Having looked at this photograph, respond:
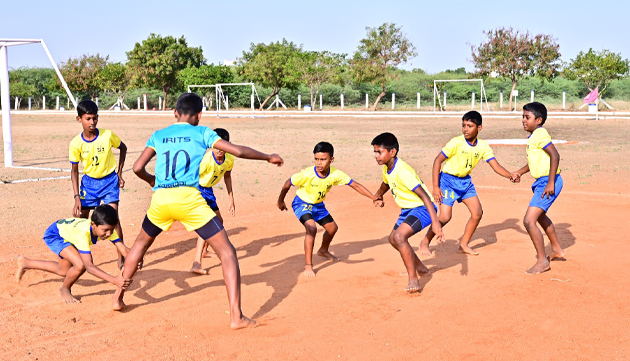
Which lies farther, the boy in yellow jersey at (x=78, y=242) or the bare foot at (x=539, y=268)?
the bare foot at (x=539, y=268)

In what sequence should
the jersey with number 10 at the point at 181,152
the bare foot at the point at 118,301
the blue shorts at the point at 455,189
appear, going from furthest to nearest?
the blue shorts at the point at 455,189, the bare foot at the point at 118,301, the jersey with number 10 at the point at 181,152

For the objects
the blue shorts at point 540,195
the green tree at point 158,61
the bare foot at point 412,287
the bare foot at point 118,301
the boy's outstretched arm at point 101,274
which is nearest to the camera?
the boy's outstretched arm at point 101,274

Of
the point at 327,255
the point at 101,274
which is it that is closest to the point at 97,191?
the point at 101,274

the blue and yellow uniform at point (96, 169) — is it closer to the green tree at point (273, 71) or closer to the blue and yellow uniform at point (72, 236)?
the blue and yellow uniform at point (72, 236)

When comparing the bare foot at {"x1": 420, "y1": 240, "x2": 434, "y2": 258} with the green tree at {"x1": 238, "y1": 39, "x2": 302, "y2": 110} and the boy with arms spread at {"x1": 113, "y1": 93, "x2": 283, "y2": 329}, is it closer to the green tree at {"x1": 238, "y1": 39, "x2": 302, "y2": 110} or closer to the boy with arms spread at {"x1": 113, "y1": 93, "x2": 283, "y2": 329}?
the boy with arms spread at {"x1": 113, "y1": 93, "x2": 283, "y2": 329}

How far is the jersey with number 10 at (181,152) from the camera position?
5102mm

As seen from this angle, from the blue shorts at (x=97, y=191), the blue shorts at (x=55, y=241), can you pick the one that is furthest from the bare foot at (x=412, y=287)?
the blue shorts at (x=97, y=191)

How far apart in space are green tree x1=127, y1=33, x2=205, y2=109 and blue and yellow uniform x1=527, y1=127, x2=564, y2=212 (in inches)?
2160

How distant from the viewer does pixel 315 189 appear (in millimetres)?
7188

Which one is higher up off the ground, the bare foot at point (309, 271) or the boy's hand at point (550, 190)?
the boy's hand at point (550, 190)

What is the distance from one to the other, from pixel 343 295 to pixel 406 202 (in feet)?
3.78

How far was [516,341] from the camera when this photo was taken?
16.3 feet

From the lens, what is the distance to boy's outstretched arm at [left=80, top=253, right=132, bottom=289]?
5574mm

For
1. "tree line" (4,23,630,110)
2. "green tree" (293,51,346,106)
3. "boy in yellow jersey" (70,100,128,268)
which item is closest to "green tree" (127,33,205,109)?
"tree line" (4,23,630,110)
